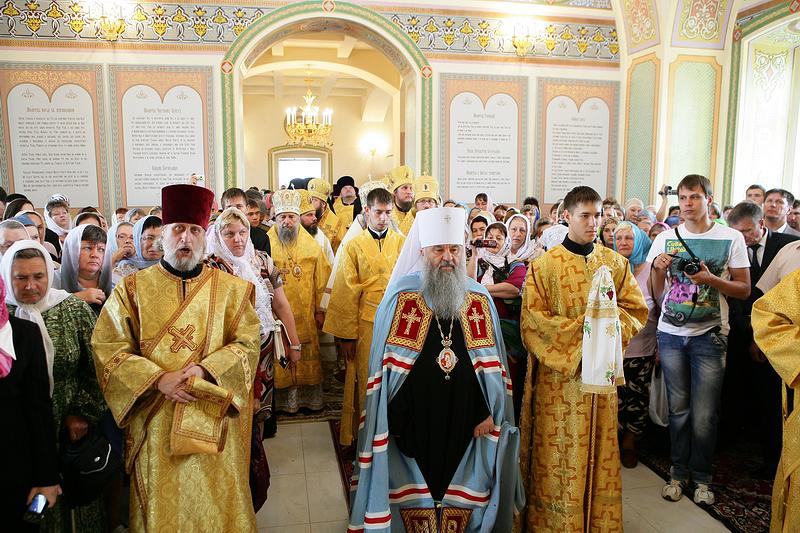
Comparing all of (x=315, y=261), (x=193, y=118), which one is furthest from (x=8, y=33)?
(x=315, y=261)

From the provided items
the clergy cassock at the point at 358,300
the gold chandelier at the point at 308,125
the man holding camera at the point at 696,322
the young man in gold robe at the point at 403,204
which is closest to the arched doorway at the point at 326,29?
the young man in gold robe at the point at 403,204

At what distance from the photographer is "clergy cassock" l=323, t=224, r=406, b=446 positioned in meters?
3.53

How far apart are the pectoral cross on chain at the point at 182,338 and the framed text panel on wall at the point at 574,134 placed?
785cm

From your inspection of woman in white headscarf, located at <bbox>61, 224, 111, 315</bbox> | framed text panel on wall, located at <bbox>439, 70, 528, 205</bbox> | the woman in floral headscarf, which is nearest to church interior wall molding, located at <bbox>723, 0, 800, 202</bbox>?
framed text panel on wall, located at <bbox>439, 70, 528, 205</bbox>

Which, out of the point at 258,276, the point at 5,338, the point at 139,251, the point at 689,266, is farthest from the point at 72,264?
the point at 689,266

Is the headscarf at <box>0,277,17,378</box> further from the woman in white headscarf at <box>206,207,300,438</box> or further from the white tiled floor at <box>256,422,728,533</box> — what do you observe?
the white tiled floor at <box>256,422,728,533</box>

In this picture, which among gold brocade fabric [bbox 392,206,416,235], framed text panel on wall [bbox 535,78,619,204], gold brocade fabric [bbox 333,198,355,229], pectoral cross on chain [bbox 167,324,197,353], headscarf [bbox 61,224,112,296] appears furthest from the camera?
framed text panel on wall [bbox 535,78,619,204]

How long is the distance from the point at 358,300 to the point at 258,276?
73 centimetres

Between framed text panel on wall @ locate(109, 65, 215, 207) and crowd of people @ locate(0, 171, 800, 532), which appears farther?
framed text panel on wall @ locate(109, 65, 215, 207)

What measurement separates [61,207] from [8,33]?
154 inches

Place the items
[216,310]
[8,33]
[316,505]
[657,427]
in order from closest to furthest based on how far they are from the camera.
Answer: [216,310], [316,505], [657,427], [8,33]

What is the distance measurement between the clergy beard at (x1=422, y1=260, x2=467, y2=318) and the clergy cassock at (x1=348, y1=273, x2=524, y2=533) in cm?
4

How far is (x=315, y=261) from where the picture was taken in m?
4.44

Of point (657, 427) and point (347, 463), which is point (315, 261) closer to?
point (347, 463)
